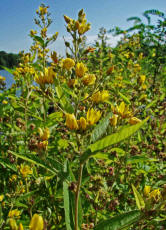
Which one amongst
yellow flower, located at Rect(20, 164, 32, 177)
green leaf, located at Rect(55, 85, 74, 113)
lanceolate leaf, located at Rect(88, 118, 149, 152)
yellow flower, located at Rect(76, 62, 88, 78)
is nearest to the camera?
lanceolate leaf, located at Rect(88, 118, 149, 152)

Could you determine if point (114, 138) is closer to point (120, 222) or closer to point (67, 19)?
point (120, 222)

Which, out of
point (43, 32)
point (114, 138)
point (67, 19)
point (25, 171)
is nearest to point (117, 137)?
point (114, 138)

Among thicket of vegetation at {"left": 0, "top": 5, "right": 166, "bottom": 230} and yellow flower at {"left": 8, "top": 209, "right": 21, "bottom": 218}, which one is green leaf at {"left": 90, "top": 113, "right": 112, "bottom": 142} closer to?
thicket of vegetation at {"left": 0, "top": 5, "right": 166, "bottom": 230}

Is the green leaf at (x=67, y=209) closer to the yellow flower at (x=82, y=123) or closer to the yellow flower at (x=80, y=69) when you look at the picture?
the yellow flower at (x=82, y=123)

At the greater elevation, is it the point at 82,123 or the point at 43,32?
the point at 43,32

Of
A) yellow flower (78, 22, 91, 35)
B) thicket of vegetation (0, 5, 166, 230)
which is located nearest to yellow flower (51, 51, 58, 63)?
thicket of vegetation (0, 5, 166, 230)

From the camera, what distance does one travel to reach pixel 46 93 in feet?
4.09

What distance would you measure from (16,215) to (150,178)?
1565 millimetres

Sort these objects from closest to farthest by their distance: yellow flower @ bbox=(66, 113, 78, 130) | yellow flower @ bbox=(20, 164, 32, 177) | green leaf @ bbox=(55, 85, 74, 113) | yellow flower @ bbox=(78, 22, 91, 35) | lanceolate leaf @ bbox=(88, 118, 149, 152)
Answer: lanceolate leaf @ bbox=(88, 118, 149, 152), yellow flower @ bbox=(66, 113, 78, 130), green leaf @ bbox=(55, 85, 74, 113), yellow flower @ bbox=(78, 22, 91, 35), yellow flower @ bbox=(20, 164, 32, 177)

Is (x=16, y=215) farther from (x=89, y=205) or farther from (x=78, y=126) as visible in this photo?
(x=78, y=126)

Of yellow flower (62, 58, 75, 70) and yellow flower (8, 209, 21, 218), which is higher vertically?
yellow flower (62, 58, 75, 70)

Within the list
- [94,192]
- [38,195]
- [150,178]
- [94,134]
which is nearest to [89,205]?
[94,192]

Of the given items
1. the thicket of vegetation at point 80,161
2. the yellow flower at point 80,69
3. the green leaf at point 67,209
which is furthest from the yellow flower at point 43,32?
the green leaf at point 67,209

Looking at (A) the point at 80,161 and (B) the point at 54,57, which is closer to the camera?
(A) the point at 80,161
